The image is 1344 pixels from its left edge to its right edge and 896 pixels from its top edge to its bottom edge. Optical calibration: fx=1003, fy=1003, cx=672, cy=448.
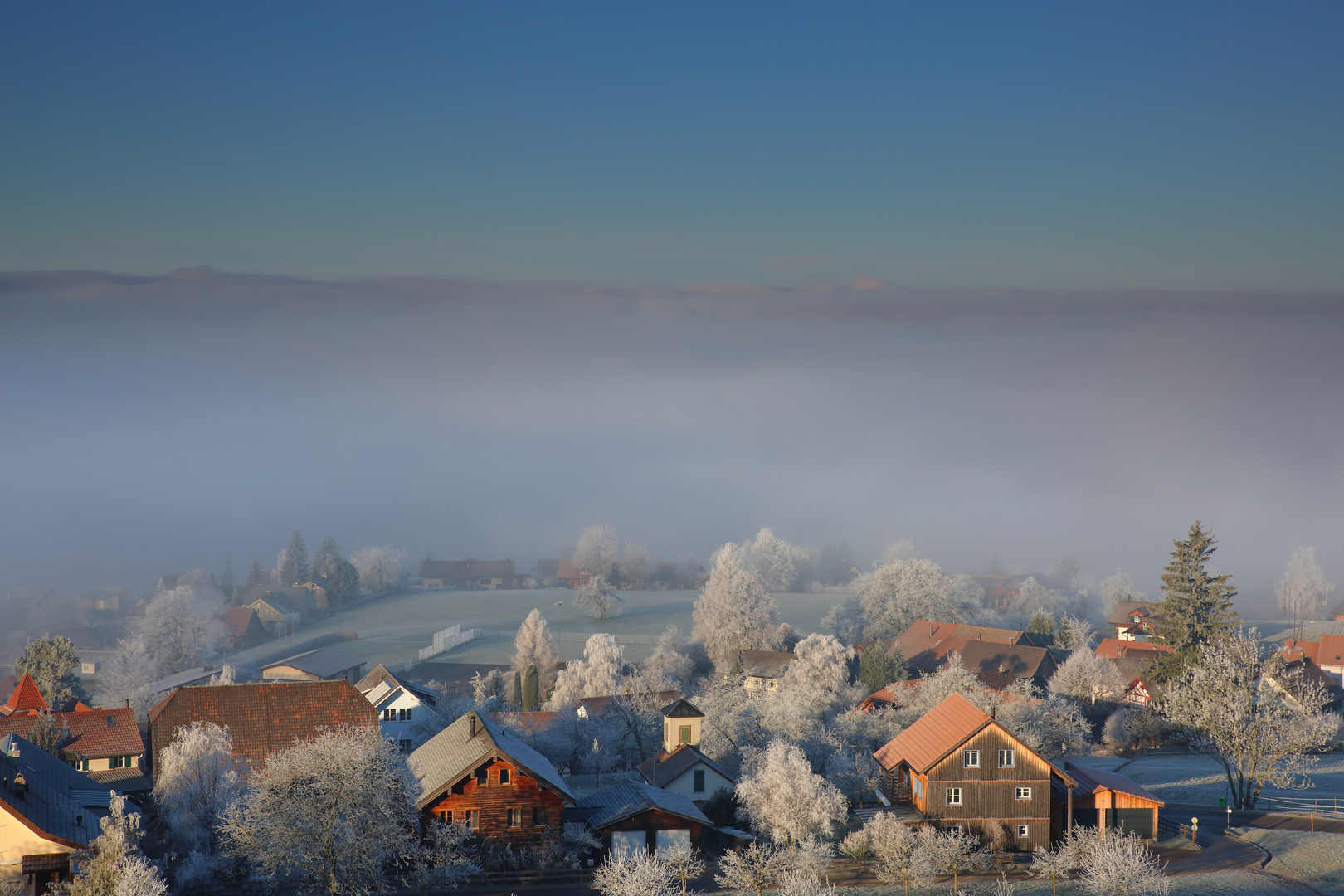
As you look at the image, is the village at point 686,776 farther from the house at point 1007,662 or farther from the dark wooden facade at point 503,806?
the house at point 1007,662

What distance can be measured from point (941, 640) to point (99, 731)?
66.8 m

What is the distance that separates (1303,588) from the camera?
15912 cm

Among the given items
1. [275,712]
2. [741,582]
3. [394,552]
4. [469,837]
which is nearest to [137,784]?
[275,712]

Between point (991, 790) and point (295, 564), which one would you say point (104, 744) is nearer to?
point (991, 790)

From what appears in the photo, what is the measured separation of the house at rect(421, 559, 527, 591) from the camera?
A: 17738 cm

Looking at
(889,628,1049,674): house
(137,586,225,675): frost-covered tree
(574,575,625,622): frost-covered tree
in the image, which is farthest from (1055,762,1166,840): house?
(137,586,225,675): frost-covered tree

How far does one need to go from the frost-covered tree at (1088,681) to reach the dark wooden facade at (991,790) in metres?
33.6

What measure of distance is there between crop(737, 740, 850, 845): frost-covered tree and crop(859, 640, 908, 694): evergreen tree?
108 ft

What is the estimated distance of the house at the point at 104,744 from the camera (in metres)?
54.2

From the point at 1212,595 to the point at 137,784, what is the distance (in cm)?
6786

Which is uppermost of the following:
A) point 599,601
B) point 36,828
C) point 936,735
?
point 599,601

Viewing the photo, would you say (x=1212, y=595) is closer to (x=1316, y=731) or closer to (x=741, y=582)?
(x=1316, y=731)

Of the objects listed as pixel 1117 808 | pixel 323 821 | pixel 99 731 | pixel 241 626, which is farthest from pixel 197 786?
pixel 241 626

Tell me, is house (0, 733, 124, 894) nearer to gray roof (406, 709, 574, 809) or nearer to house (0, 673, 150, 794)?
gray roof (406, 709, 574, 809)
